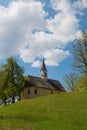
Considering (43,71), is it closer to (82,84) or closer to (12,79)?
(12,79)

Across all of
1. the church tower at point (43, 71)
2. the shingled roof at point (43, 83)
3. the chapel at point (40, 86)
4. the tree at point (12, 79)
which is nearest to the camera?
the tree at point (12, 79)

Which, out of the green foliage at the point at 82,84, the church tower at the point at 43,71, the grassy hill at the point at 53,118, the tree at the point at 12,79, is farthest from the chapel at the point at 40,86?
the grassy hill at the point at 53,118

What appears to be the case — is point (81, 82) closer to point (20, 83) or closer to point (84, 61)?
point (84, 61)

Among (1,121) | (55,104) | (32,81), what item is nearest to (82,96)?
(55,104)

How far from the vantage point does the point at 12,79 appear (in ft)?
324


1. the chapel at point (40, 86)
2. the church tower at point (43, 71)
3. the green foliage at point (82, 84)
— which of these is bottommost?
the green foliage at point (82, 84)

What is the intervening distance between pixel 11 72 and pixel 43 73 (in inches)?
1024

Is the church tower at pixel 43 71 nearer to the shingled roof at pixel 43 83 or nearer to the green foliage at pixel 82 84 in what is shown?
the shingled roof at pixel 43 83

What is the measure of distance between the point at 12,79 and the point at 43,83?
1786 centimetres

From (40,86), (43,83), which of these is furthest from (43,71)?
(40,86)

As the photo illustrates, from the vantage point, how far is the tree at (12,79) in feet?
312

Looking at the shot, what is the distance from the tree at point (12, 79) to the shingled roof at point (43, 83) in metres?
8.85

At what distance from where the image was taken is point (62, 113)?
3906 cm

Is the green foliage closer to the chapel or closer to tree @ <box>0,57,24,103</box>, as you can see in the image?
tree @ <box>0,57,24,103</box>
